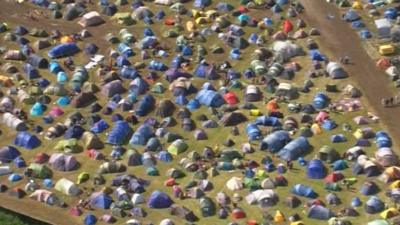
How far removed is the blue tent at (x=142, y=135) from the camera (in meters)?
62.8

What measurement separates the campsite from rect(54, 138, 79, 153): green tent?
10 centimetres

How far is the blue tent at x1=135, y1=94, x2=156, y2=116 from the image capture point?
6612 centimetres

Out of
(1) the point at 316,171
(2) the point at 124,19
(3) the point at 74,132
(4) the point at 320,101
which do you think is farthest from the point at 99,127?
(2) the point at 124,19

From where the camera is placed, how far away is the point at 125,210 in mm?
56438

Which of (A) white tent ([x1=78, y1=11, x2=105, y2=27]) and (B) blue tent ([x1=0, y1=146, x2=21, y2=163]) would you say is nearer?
(B) blue tent ([x1=0, y1=146, x2=21, y2=163])

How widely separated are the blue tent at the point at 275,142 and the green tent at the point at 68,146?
13222 millimetres

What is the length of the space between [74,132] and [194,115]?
894 centimetres

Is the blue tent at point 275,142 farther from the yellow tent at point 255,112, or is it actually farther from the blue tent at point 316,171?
the yellow tent at point 255,112

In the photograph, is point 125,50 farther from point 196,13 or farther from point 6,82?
point 6,82

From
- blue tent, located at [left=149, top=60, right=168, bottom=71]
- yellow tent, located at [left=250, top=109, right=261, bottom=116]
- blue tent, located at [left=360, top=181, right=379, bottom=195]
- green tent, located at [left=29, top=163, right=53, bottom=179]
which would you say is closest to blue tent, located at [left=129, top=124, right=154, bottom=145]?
green tent, located at [left=29, top=163, right=53, bottom=179]

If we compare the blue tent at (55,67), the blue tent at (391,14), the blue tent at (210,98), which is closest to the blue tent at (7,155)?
the blue tent at (55,67)

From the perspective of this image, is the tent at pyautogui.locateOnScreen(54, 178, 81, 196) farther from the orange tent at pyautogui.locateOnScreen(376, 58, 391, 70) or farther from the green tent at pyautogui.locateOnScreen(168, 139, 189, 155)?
the orange tent at pyautogui.locateOnScreen(376, 58, 391, 70)

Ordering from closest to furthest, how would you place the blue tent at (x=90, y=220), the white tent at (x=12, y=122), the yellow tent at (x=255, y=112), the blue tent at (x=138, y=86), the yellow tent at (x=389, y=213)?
1. the yellow tent at (x=389, y=213)
2. the blue tent at (x=90, y=220)
3. the yellow tent at (x=255, y=112)
4. the white tent at (x=12, y=122)
5. the blue tent at (x=138, y=86)

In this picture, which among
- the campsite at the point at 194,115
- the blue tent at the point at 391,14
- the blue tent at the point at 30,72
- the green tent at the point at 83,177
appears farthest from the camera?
the blue tent at the point at 391,14
